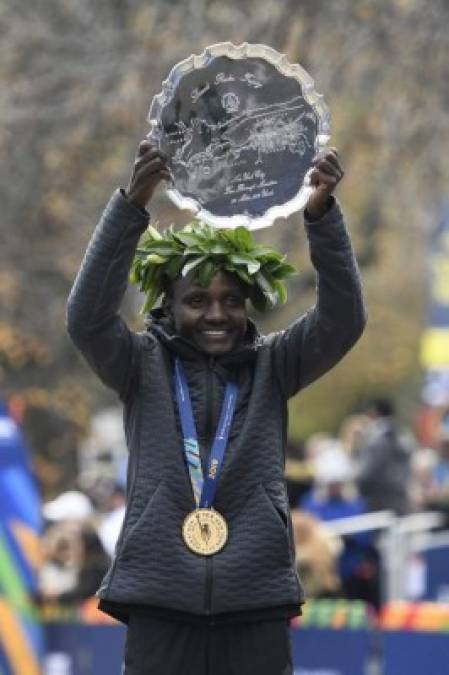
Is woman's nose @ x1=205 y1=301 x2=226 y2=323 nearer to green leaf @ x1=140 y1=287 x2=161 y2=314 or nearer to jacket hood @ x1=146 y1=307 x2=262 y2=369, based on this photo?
jacket hood @ x1=146 y1=307 x2=262 y2=369

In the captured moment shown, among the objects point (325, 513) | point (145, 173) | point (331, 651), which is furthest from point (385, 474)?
point (145, 173)

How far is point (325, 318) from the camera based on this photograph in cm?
594

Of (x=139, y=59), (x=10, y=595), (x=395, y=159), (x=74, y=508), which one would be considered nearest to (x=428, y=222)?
(x=395, y=159)

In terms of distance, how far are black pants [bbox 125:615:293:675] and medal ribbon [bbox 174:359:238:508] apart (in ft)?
1.12

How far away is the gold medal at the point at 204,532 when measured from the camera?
573 cm

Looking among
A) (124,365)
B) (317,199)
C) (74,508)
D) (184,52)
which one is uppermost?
(184,52)

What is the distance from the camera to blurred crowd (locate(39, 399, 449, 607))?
12.0 meters

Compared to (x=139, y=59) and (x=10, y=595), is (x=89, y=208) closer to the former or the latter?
(x=139, y=59)

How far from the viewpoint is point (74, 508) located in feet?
41.5

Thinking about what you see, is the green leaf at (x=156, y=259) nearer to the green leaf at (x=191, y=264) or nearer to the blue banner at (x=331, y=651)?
the green leaf at (x=191, y=264)

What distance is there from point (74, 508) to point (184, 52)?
11.5 ft

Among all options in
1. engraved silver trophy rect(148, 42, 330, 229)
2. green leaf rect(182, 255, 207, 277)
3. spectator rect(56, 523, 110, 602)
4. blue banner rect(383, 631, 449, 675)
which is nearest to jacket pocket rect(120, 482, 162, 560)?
green leaf rect(182, 255, 207, 277)

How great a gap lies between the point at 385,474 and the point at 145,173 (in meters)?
10.2

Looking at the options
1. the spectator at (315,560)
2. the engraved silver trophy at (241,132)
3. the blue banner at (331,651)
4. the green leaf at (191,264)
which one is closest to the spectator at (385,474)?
the spectator at (315,560)
